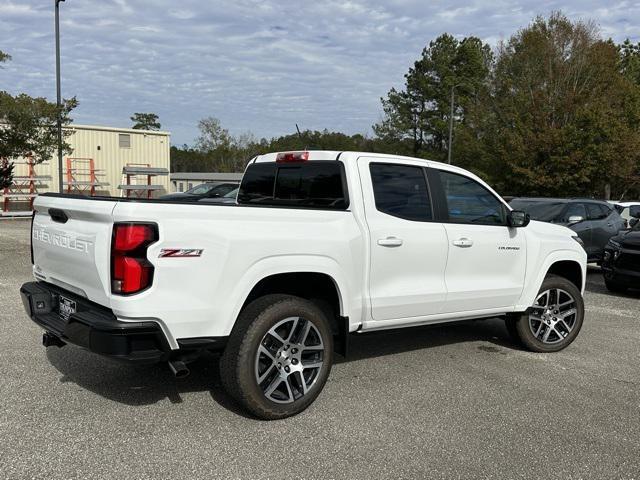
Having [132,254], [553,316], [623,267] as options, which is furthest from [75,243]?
[623,267]

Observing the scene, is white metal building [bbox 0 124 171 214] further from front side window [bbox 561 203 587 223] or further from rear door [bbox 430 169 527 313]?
rear door [bbox 430 169 527 313]

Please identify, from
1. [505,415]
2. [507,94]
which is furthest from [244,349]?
[507,94]

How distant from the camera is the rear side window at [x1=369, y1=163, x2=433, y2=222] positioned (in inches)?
176

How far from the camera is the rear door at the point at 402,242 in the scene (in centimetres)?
434

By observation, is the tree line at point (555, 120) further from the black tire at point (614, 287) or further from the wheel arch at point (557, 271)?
the wheel arch at point (557, 271)

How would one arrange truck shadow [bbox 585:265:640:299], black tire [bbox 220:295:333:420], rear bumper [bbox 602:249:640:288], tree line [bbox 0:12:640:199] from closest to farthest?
black tire [bbox 220:295:333:420], rear bumper [bbox 602:249:640:288], truck shadow [bbox 585:265:640:299], tree line [bbox 0:12:640:199]

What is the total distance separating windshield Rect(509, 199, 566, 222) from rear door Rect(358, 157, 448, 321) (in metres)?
7.38

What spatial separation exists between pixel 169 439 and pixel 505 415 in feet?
7.62

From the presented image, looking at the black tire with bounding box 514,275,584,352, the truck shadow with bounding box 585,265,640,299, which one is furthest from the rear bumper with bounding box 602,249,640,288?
the black tire with bounding box 514,275,584,352

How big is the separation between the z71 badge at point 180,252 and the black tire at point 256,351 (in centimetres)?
58

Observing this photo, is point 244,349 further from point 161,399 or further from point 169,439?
point 161,399

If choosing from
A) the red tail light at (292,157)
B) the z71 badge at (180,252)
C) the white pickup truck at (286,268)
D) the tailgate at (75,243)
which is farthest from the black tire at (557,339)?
the tailgate at (75,243)

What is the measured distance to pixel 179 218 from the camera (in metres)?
3.35

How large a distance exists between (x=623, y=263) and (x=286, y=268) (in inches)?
284
